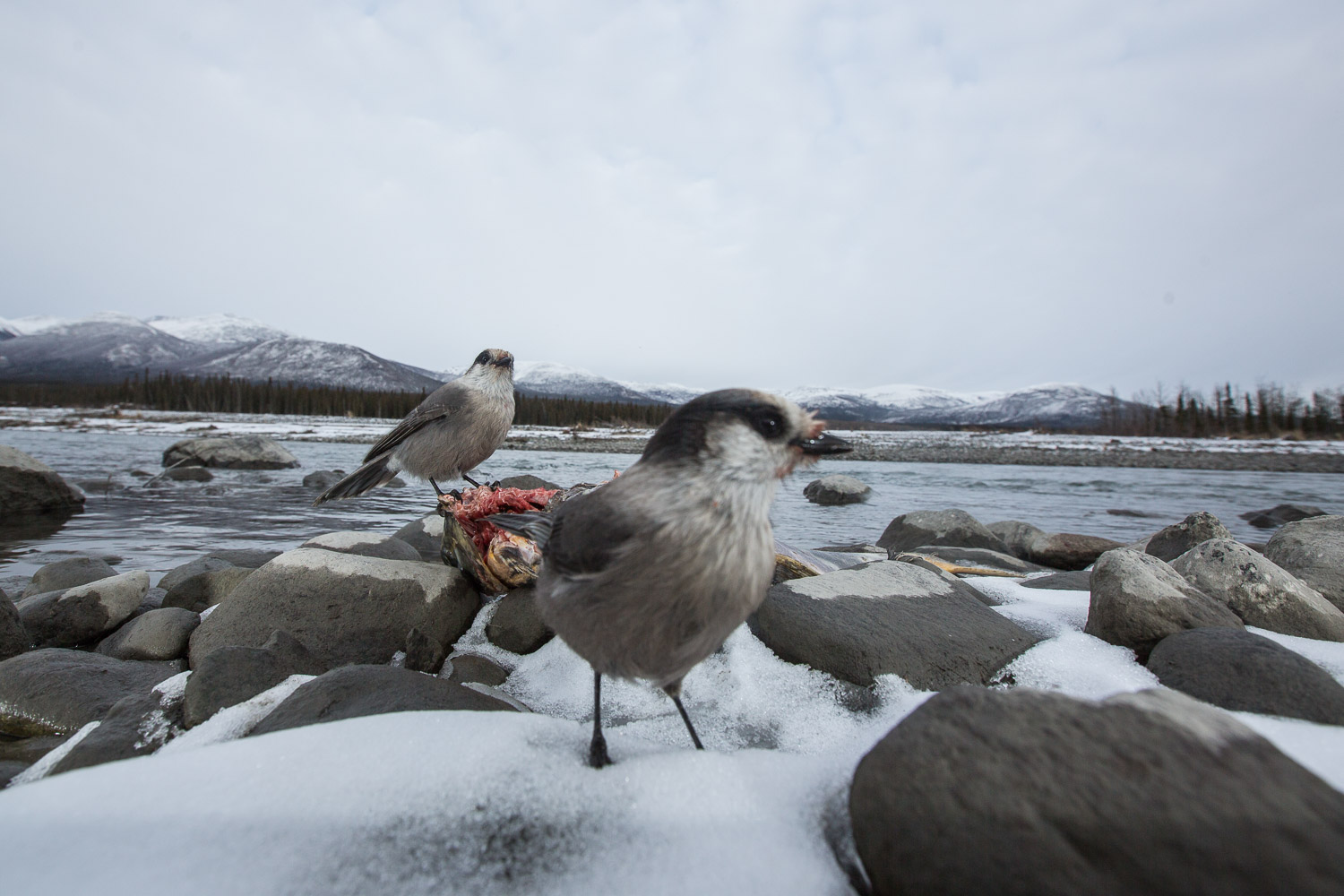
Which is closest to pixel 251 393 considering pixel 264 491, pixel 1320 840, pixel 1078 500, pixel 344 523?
pixel 264 491

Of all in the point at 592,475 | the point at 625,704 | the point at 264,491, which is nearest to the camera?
the point at 625,704

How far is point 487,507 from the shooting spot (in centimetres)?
414

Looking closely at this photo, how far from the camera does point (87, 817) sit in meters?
1.55

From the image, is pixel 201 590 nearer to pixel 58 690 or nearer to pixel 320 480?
pixel 58 690

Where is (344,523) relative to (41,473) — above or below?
below

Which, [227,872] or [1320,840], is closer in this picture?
[1320,840]

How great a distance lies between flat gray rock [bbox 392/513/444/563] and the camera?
21.4 ft

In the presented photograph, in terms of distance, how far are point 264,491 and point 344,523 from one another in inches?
239

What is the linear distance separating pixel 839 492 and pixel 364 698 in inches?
526

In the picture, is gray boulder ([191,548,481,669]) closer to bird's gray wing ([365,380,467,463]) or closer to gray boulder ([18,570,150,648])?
gray boulder ([18,570,150,648])

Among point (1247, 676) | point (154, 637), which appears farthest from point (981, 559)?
point (154, 637)

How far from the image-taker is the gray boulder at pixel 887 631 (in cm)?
309

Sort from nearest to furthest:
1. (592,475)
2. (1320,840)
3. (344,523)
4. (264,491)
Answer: (1320,840) → (344,523) → (264,491) → (592,475)

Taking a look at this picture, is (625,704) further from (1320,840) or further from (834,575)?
(1320,840)
